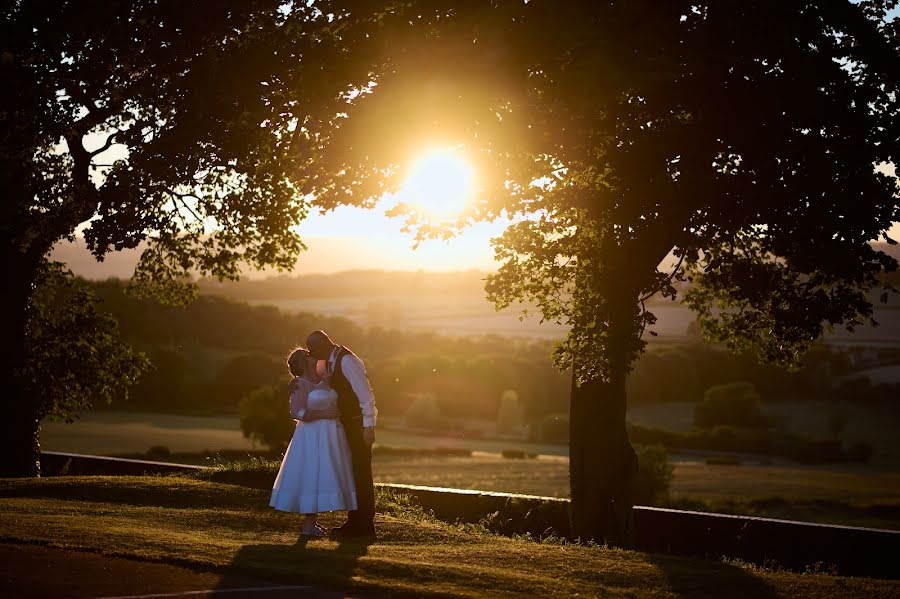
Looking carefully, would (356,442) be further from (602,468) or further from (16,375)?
(16,375)

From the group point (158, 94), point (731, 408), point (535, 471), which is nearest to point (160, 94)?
point (158, 94)

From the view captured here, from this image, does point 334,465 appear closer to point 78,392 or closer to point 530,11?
point 530,11

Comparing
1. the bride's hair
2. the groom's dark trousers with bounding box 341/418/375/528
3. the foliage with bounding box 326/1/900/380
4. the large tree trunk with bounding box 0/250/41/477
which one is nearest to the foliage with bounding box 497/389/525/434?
the large tree trunk with bounding box 0/250/41/477

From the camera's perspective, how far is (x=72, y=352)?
28.1 metres

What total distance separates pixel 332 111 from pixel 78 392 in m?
14.0

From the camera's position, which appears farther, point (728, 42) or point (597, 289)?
point (597, 289)

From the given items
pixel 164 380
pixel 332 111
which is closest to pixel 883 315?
pixel 164 380

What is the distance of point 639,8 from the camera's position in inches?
569

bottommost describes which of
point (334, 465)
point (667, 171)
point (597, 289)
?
point (334, 465)

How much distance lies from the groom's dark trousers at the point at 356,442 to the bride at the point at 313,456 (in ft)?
0.27

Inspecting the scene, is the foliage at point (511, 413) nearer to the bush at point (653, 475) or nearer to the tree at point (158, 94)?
Result: the bush at point (653, 475)

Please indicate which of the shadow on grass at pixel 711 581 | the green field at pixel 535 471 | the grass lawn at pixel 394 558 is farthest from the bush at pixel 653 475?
the shadow on grass at pixel 711 581

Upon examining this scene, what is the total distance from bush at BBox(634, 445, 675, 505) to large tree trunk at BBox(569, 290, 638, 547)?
1960 inches

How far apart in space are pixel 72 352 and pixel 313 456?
16.5 meters
